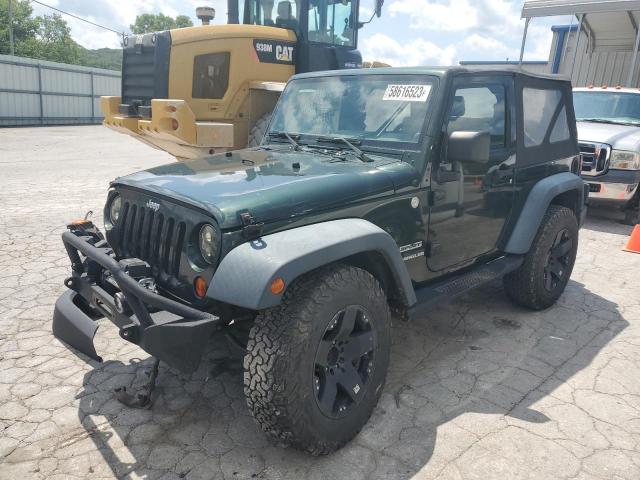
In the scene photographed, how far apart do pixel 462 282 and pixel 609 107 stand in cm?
669

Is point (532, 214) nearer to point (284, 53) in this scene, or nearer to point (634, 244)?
point (634, 244)

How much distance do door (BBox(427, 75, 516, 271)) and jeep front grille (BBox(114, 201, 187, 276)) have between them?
1544 millimetres

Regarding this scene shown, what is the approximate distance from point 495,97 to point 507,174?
56cm

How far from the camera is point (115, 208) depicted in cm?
323

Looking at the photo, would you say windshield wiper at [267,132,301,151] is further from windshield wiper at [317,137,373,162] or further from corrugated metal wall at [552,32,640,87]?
corrugated metal wall at [552,32,640,87]

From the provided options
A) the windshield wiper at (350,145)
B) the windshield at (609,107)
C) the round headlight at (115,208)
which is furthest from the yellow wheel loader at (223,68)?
A: the windshield at (609,107)

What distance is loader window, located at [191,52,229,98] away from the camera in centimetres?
755

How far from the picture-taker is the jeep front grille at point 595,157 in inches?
289

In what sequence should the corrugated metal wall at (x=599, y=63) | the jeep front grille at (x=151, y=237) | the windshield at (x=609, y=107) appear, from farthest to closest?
the corrugated metal wall at (x=599, y=63) → the windshield at (x=609, y=107) → the jeep front grille at (x=151, y=237)

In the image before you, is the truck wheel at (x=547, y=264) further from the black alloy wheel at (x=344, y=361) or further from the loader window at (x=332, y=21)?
the loader window at (x=332, y=21)

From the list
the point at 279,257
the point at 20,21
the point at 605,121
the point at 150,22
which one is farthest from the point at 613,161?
the point at 150,22

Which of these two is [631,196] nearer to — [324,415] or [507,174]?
[507,174]

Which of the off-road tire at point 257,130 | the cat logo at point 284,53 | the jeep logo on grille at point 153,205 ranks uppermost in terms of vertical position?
the cat logo at point 284,53

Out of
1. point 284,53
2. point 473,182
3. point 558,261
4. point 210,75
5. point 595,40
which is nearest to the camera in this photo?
point 473,182
